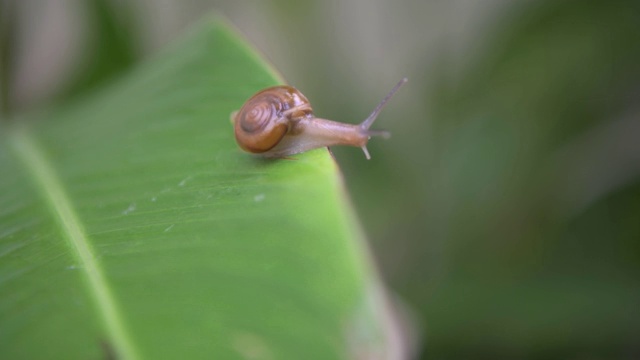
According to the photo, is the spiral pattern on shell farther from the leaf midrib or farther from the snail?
the leaf midrib

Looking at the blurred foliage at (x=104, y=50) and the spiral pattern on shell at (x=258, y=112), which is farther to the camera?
the blurred foliage at (x=104, y=50)

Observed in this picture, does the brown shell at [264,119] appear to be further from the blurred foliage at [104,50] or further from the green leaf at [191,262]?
the blurred foliage at [104,50]

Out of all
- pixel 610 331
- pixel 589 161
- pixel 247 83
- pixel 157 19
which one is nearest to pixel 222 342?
pixel 247 83

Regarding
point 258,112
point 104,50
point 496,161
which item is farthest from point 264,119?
point 496,161

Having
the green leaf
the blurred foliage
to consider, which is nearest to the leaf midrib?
the green leaf

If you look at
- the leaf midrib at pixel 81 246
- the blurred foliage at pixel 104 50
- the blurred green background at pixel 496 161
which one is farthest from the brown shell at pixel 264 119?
the blurred foliage at pixel 104 50

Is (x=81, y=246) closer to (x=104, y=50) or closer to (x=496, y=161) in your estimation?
(x=104, y=50)
